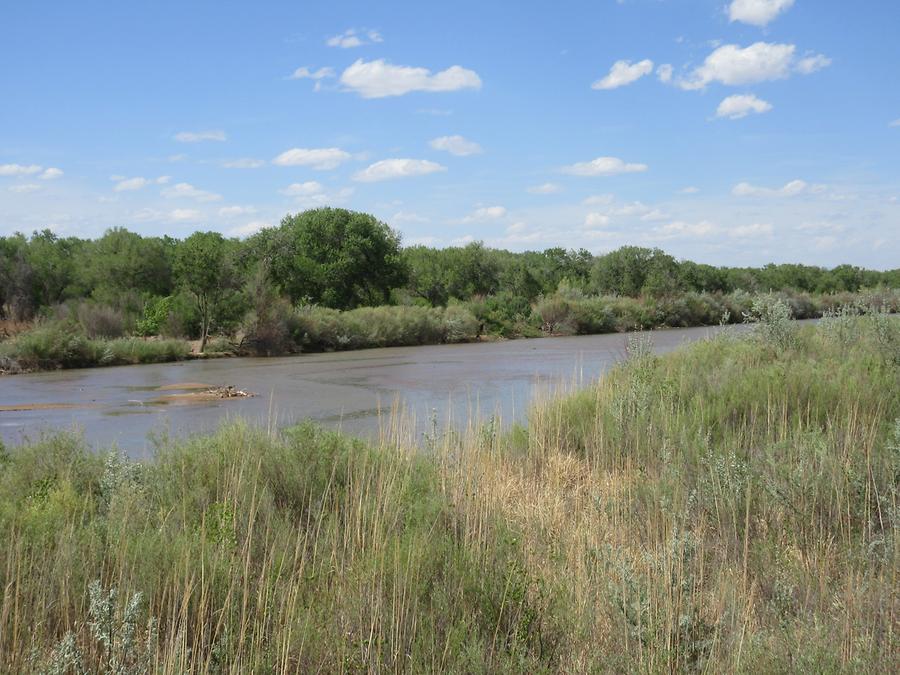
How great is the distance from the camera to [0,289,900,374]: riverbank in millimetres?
22922

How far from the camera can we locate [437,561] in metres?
4.36

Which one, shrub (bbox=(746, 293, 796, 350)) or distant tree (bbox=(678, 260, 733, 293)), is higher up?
distant tree (bbox=(678, 260, 733, 293))

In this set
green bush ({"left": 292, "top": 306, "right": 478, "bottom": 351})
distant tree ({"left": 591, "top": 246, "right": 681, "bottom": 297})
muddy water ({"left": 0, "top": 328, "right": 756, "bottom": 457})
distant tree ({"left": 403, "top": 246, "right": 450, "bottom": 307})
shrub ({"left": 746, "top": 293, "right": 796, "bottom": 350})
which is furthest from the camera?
distant tree ({"left": 591, "top": 246, "right": 681, "bottom": 297})

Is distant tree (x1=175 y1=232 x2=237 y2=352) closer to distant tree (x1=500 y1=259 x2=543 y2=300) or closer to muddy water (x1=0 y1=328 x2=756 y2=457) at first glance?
muddy water (x1=0 y1=328 x2=756 y2=457)

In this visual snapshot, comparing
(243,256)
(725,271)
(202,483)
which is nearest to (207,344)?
(243,256)

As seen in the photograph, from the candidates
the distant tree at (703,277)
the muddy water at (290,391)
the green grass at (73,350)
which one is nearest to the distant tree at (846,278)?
the distant tree at (703,277)

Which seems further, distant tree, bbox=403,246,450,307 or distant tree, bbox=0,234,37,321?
distant tree, bbox=403,246,450,307

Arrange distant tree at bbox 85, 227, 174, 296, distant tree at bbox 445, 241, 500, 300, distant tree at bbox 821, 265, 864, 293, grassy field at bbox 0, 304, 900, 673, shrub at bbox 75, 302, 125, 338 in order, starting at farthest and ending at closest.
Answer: distant tree at bbox 821, 265, 864, 293 → distant tree at bbox 445, 241, 500, 300 → distant tree at bbox 85, 227, 174, 296 → shrub at bbox 75, 302, 125, 338 → grassy field at bbox 0, 304, 900, 673

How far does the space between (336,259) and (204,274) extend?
47.3 ft

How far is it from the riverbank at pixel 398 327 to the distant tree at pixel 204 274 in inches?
47.2

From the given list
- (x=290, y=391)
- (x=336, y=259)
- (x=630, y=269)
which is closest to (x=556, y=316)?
(x=336, y=259)

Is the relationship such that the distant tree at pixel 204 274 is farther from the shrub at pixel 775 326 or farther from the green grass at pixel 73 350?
the shrub at pixel 775 326

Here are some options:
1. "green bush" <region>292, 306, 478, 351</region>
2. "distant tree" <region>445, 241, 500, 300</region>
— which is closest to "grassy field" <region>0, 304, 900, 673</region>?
"green bush" <region>292, 306, 478, 351</region>

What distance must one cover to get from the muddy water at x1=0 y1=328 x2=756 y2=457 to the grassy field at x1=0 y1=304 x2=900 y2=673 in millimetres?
1734
